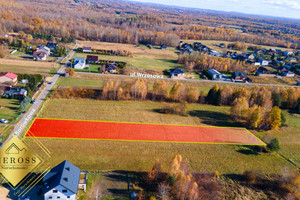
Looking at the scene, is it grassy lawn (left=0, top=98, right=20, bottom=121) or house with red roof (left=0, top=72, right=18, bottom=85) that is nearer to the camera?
grassy lawn (left=0, top=98, right=20, bottom=121)

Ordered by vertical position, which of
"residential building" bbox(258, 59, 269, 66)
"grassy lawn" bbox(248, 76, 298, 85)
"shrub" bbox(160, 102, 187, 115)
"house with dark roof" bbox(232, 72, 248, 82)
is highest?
"residential building" bbox(258, 59, 269, 66)

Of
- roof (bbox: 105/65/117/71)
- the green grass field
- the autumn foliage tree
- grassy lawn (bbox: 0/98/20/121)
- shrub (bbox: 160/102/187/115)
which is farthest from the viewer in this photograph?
the green grass field

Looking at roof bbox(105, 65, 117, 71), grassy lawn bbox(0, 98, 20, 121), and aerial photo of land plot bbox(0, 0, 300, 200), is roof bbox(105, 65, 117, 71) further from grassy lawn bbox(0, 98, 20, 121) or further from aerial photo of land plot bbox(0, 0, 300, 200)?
grassy lawn bbox(0, 98, 20, 121)

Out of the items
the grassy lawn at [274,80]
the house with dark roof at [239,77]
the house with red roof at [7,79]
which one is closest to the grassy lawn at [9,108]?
the house with red roof at [7,79]

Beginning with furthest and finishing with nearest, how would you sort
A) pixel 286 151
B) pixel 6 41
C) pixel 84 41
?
pixel 84 41 → pixel 6 41 → pixel 286 151

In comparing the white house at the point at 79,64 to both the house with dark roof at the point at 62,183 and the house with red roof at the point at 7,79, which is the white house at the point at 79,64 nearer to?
the house with red roof at the point at 7,79

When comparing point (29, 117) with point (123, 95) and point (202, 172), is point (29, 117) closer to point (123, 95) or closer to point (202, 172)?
point (123, 95)

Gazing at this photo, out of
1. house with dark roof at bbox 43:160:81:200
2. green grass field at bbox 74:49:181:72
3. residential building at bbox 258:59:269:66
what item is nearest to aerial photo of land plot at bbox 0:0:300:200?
house with dark roof at bbox 43:160:81:200

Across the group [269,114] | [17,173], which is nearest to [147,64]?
[269,114]
